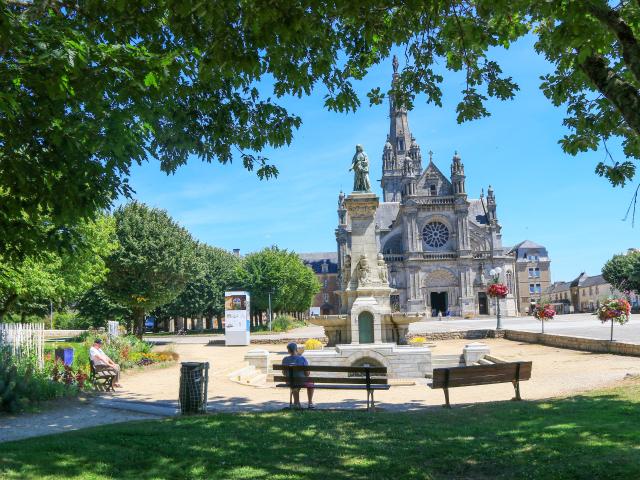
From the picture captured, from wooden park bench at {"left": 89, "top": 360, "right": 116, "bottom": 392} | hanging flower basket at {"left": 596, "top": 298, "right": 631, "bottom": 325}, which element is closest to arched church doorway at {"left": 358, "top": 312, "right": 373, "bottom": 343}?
hanging flower basket at {"left": 596, "top": 298, "right": 631, "bottom": 325}

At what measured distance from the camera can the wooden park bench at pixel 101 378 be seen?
14.3 m

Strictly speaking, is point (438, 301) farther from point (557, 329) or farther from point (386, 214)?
point (557, 329)

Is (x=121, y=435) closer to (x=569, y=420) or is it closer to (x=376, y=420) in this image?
(x=376, y=420)

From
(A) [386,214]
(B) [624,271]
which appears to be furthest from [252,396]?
(A) [386,214]

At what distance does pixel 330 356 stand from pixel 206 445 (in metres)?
11.2

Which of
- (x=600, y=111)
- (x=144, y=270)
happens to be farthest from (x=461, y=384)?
(x=144, y=270)

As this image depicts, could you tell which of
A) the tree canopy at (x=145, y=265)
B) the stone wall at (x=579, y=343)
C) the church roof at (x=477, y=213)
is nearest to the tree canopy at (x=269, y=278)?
the tree canopy at (x=145, y=265)

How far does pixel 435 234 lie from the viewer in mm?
75188

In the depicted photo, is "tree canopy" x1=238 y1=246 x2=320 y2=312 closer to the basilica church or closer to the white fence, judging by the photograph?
the basilica church

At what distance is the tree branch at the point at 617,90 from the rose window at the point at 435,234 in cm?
6996

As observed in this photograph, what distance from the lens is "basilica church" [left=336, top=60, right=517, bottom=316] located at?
237ft

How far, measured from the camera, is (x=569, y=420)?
8.26m

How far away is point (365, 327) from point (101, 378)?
10318 mm

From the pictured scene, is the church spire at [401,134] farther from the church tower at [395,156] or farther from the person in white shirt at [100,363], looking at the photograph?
the person in white shirt at [100,363]
